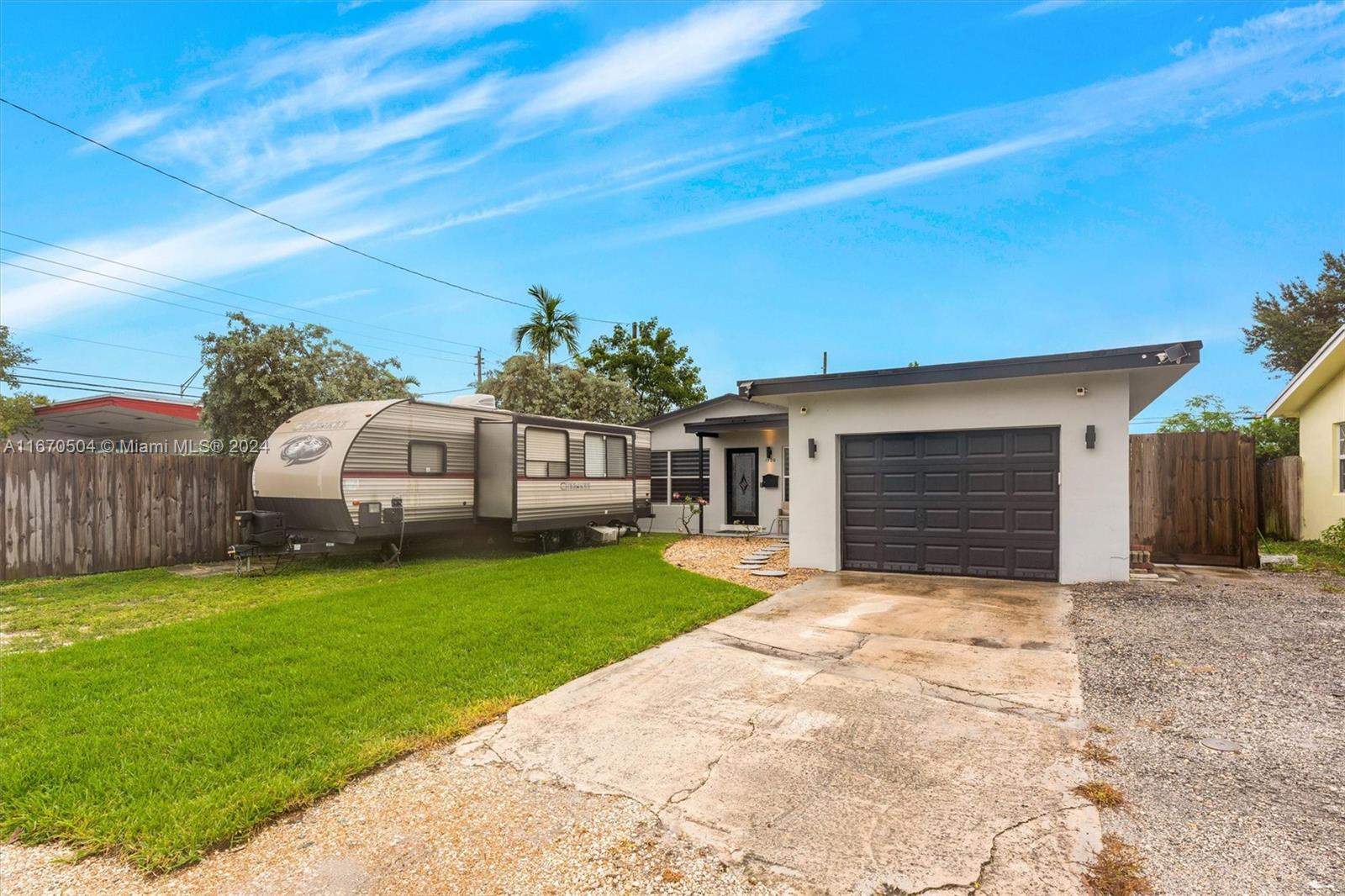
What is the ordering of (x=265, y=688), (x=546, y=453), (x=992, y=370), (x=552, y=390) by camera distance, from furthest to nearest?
(x=552, y=390)
(x=546, y=453)
(x=992, y=370)
(x=265, y=688)

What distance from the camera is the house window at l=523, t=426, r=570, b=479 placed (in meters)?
12.2

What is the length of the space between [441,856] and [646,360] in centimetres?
2807

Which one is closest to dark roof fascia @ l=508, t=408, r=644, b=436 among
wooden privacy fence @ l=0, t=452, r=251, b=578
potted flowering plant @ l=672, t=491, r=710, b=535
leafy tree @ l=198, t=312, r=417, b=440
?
potted flowering plant @ l=672, t=491, r=710, b=535

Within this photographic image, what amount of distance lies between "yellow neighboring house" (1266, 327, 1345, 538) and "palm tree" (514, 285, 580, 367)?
19.6 m

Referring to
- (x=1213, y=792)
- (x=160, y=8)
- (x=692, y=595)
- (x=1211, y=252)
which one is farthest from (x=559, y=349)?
(x=1213, y=792)

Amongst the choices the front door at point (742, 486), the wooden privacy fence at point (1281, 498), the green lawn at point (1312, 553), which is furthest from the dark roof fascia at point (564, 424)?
Answer: the wooden privacy fence at point (1281, 498)

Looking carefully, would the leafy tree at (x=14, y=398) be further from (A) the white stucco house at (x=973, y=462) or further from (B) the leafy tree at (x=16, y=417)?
(A) the white stucco house at (x=973, y=462)

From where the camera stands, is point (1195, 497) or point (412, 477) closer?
point (1195, 497)

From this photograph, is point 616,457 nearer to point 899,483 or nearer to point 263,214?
point 899,483

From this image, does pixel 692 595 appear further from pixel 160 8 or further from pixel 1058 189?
pixel 1058 189

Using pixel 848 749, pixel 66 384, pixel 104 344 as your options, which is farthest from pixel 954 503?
pixel 104 344

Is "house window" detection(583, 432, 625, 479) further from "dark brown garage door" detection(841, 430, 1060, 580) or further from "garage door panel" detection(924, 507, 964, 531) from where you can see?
"garage door panel" detection(924, 507, 964, 531)

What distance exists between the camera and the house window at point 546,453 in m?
12.2

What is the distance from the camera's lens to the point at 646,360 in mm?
30016
